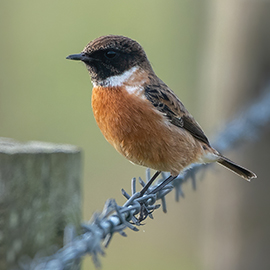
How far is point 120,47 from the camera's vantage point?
3232 mm

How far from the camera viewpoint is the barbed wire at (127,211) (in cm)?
149

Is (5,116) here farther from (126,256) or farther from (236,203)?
(236,203)

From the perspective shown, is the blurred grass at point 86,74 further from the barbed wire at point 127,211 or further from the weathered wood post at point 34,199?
the weathered wood post at point 34,199

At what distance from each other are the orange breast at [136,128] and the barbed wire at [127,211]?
0.24 m

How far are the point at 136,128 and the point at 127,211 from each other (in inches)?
40.9

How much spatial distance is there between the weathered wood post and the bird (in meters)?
0.97

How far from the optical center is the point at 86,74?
376 inches

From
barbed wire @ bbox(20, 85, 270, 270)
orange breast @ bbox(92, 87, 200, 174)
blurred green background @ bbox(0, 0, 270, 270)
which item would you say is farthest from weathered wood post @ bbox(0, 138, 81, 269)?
blurred green background @ bbox(0, 0, 270, 270)

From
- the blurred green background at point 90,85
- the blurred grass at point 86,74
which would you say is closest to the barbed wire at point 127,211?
the blurred green background at point 90,85

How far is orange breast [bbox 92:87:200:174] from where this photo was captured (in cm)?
300

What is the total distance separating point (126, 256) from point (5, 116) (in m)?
3.89

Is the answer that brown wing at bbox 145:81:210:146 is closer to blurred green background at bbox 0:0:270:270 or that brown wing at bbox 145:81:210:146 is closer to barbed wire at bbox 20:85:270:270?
barbed wire at bbox 20:85:270:270

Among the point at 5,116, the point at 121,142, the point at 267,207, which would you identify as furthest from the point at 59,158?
the point at 5,116

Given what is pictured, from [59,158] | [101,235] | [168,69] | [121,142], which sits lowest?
[101,235]
